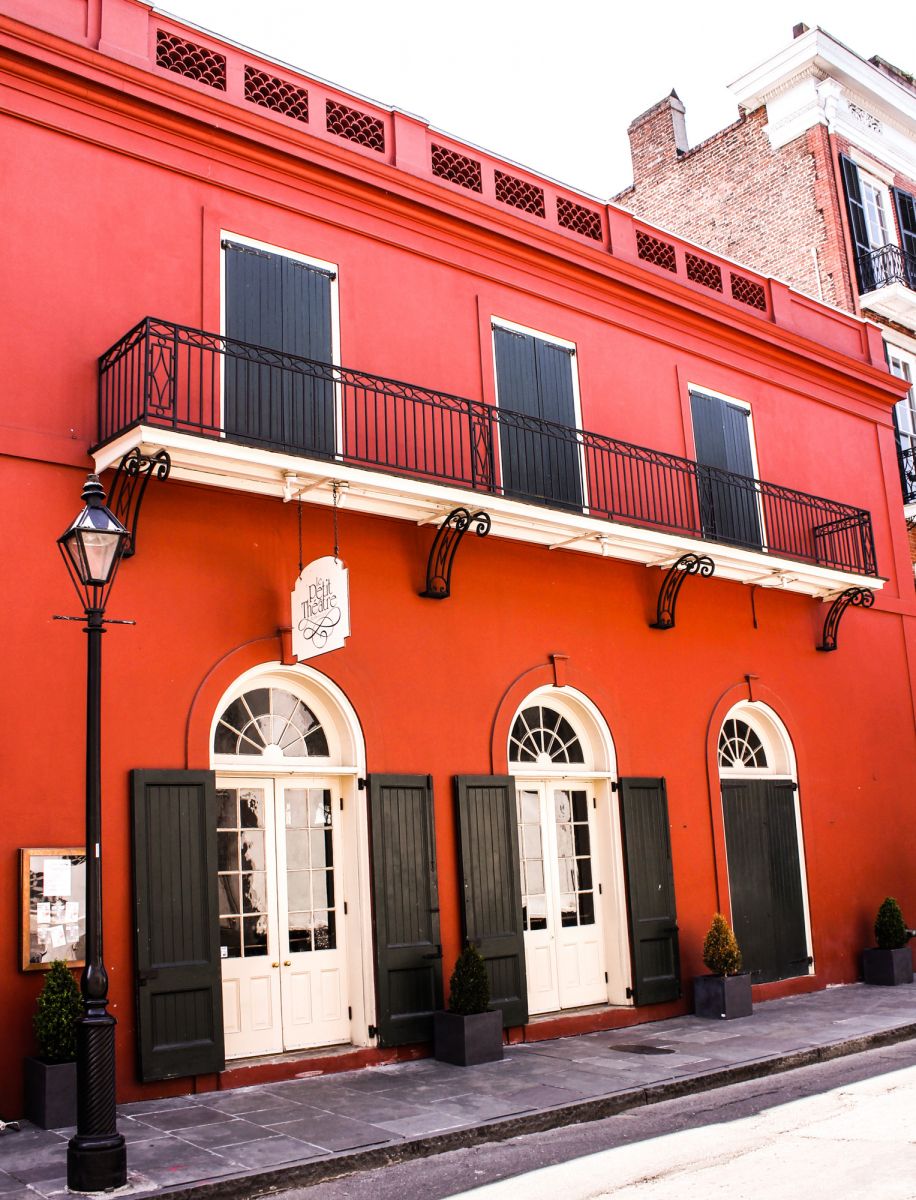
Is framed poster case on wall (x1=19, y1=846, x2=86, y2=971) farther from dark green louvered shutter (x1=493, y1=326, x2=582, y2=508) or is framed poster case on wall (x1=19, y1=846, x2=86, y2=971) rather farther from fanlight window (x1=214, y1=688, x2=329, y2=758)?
dark green louvered shutter (x1=493, y1=326, x2=582, y2=508)

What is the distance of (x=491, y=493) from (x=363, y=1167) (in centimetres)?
553

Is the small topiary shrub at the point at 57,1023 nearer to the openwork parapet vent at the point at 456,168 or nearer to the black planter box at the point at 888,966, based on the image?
the openwork parapet vent at the point at 456,168

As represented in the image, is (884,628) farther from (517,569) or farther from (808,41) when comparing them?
(808,41)

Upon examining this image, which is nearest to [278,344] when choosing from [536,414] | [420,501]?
[420,501]

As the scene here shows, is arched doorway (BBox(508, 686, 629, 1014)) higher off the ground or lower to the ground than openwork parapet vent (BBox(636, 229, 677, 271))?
lower

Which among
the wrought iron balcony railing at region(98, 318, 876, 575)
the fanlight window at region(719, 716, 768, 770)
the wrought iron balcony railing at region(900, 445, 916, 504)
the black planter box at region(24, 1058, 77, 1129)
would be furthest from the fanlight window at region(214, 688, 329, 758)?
the wrought iron balcony railing at region(900, 445, 916, 504)

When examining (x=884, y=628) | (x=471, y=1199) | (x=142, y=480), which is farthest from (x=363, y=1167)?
(x=884, y=628)

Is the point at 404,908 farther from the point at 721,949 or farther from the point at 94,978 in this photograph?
the point at 94,978

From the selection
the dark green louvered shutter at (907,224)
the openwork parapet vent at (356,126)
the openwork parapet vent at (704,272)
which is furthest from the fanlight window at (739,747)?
the dark green louvered shutter at (907,224)

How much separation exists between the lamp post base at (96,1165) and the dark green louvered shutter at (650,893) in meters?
6.10

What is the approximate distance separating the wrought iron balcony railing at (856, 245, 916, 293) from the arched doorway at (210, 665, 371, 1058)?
476 inches

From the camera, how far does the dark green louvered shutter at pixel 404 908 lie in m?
9.21

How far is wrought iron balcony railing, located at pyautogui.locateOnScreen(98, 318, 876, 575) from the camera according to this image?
28.5 feet

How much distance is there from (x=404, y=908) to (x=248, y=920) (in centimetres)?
129
